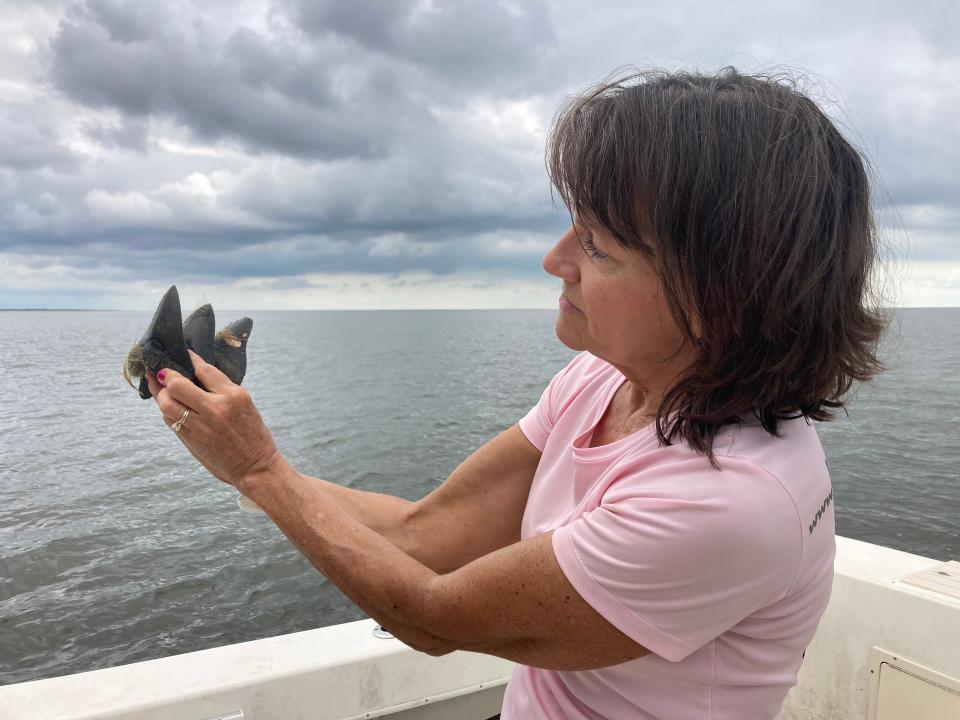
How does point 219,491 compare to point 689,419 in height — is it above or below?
below

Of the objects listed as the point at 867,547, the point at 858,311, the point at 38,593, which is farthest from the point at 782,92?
the point at 38,593

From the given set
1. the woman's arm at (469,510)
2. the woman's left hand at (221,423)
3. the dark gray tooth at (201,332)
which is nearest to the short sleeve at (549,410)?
the woman's arm at (469,510)

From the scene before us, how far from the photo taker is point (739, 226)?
1.22m

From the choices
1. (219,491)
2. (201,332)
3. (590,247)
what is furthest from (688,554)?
(219,491)

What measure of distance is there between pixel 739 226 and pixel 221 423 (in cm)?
107

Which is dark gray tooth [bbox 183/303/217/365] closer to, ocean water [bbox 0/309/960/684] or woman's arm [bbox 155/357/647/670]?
woman's arm [bbox 155/357/647/670]

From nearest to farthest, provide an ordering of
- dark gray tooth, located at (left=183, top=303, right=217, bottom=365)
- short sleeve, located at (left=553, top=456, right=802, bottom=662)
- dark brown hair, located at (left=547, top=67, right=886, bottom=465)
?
short sleeve, located at (left=553, top=456, right=802, bottom=662), dark brown hair, located at (left=547, top=67, right=886, bottom=465), dark gray tooth, located at (left=183, top=303, right=217, bottom=365)

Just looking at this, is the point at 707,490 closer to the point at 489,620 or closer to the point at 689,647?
the point at 689,647

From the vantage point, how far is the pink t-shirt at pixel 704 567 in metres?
1.14

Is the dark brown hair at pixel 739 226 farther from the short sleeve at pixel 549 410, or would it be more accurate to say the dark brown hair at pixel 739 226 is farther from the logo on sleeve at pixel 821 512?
the short sleeve at pixel 549 410

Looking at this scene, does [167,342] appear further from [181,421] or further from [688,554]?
[688,554]

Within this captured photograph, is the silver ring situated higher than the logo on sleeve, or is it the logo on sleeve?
the silver ring

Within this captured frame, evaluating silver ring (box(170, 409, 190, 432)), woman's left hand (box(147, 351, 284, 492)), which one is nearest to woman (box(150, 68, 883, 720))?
woman's left hand (box(147, 351, 284, 492))

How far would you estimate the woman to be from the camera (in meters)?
1.17
